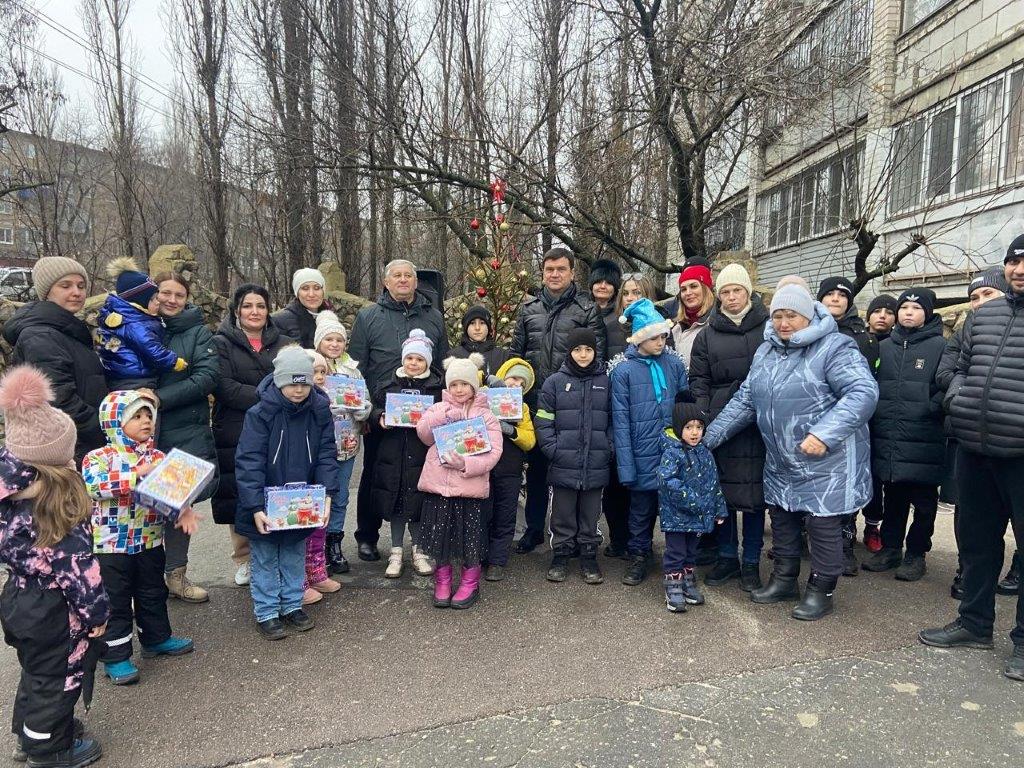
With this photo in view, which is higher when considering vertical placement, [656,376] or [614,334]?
[614,334]

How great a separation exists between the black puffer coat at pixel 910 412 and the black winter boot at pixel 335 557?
3.90 meters

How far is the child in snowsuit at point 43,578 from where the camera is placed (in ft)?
8.16

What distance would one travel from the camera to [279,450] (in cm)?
369

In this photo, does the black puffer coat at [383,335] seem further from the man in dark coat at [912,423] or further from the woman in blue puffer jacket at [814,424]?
the man in dark coat at [912,423]

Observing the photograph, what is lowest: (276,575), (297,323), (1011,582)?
(1011,582)

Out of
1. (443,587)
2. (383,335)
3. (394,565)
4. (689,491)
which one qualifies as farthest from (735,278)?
(394,565)

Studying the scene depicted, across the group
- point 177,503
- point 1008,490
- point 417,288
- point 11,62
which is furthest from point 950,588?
point 11,62

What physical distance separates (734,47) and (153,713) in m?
8.46

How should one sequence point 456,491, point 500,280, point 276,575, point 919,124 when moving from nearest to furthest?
point 276,575 < point 456,491 < point 500,280 < point 919,124

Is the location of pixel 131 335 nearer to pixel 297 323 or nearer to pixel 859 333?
pixel 297 323

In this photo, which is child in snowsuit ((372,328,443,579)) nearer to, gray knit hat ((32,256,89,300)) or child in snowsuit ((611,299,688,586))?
child in snowsuit ((611,299,688,586))

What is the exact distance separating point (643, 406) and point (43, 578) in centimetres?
335

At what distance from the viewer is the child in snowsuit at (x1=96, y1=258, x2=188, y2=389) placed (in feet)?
12.3

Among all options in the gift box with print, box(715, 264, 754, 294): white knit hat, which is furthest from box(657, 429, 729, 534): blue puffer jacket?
the gift box with print
